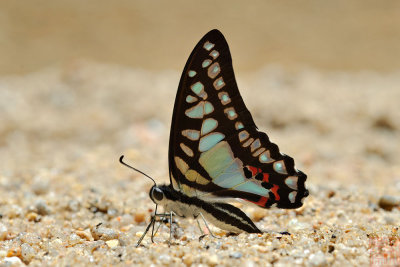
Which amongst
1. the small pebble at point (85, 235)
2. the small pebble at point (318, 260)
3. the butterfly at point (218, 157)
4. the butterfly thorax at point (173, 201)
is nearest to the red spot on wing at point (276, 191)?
the butterfly at point (218, 157)

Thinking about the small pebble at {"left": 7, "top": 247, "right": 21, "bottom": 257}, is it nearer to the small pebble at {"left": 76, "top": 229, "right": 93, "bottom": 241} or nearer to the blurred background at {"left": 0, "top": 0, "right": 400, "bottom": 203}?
the small pebble at {"left": 76, "top": 229, "right": 93, "bottom": 241}

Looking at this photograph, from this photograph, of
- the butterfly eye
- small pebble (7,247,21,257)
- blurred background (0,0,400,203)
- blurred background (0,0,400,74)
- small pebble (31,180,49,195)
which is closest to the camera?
small pebble (7,247,21,257)

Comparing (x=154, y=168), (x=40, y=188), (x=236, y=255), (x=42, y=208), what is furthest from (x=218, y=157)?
(x=154, y=168)

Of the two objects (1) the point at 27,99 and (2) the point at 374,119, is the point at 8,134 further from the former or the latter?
(2) the point at 374,119

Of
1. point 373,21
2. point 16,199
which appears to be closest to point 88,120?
point 16,199

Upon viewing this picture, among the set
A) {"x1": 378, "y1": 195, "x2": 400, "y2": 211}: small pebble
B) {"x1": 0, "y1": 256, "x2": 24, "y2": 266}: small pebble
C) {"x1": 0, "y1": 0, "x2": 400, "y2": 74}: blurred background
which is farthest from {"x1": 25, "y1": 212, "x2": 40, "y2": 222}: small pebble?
{"x1": 0, "y1": 0, "x2": 400, "y2": 74}: blurred background

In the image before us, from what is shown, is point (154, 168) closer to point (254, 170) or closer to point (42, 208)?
point (42, 208)

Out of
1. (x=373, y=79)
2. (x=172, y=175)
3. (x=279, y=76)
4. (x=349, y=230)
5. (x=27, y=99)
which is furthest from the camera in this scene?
(x=373, y=79)

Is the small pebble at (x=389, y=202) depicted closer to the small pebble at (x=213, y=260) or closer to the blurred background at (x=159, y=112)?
the blurred background at (x=159, y=112)
